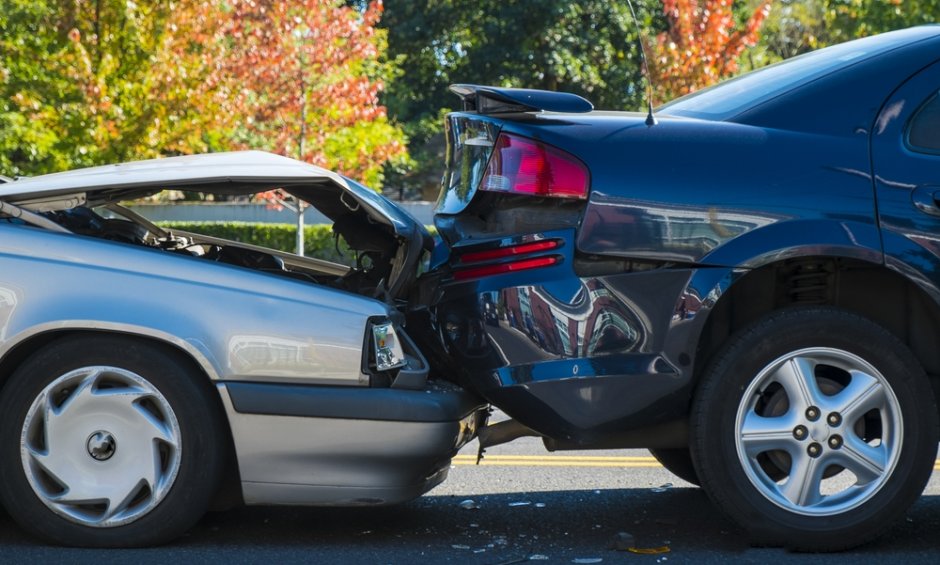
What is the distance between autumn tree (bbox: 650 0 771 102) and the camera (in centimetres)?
1880

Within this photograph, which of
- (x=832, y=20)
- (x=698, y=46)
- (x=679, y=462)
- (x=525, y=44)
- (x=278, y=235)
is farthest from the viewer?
(x=525, y=44)

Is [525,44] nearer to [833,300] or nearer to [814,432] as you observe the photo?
[833,300]

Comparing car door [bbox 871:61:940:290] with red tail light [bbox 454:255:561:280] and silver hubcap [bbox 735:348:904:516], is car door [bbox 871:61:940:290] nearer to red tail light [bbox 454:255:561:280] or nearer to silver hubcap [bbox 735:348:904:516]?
silver hubcap [bbox 735:348:904:516]

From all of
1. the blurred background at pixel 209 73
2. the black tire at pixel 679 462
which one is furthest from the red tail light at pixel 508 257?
the blurred background at pixel 209 73

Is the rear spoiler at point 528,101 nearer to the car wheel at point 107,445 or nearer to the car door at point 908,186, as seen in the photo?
the car door at point 908,186

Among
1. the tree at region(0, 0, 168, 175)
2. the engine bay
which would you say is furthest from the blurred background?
the engine bay

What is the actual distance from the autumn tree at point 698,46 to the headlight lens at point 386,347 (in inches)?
606

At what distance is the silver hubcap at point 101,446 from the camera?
3.84 meters

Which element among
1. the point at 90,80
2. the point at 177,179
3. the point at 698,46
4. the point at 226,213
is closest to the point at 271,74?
the point at 90,80

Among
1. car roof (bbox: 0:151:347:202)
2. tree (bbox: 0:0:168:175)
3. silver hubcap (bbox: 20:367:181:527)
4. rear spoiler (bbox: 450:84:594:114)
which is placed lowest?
silver hubcap (bbox: 20:367:181:527)

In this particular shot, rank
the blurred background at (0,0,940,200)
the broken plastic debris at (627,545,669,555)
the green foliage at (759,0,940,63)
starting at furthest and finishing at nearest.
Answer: the green foliage at (759,0,940,63) → the blurred background at (0,0,940,200) → the broken plastic debris at (627,545,669,555)

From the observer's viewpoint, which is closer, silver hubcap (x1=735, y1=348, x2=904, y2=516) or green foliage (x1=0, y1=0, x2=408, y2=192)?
silver hubcap (x1=735, y1=348, x2=904, y2=516)

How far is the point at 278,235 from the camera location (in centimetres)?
2261

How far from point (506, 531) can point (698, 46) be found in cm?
1562
